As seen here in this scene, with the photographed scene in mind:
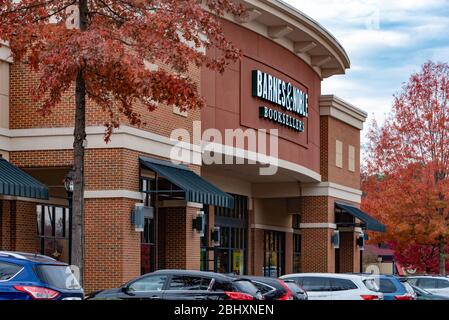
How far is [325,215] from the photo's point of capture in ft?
151

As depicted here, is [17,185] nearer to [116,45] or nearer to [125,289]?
[125,289]

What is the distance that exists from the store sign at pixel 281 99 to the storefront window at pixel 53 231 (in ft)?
35.6

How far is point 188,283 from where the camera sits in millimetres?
19141

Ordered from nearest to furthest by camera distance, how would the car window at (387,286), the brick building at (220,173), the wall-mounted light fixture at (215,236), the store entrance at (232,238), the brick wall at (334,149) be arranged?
the car window at (387,286) → the brick building at (220,173) → the wall-mounted light fixture at (215,236) → the store entrance at (232,238) → the brick wall at (334,149)

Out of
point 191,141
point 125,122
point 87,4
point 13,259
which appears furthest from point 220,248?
point 13,259

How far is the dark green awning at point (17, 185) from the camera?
24438mm

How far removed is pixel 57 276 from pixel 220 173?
25.2m

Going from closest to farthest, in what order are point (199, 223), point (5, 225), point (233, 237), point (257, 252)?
point (5, 225), point (199, 223), point (233, 237), point (257, 252)

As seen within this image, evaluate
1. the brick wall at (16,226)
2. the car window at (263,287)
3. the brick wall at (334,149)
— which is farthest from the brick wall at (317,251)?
the car window at (263,287)

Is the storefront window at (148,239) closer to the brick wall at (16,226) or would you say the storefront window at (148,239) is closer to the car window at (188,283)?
the brick wall at (16,226)

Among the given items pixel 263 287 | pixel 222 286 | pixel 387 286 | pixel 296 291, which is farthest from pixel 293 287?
pixel 387 286

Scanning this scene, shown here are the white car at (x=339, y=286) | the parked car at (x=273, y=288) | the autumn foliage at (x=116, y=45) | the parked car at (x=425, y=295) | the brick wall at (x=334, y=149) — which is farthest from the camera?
the brick wall at (x=334, y=149)

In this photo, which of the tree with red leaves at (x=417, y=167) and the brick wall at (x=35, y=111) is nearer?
the brick wall at (x=35, y=111)
